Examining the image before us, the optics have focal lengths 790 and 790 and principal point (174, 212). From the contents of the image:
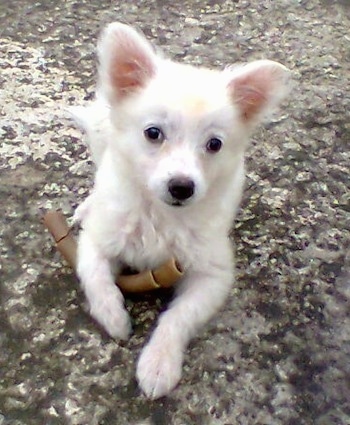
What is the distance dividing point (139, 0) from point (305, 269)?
83.4 inches

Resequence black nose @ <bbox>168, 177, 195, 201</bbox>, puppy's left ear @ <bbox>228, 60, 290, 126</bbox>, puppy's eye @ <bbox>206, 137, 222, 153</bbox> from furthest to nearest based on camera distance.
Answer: puppy's left ear @ <bbox>228, 60, 290, 126</bbox>
puppy's eye @ <bbox>206, 137, 222, 153</bbox>
black nose @ <bbox>168, 177, 195, 201</bbox>

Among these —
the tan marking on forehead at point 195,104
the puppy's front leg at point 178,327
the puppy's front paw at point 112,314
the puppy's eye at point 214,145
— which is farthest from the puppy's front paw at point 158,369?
A: the tan marking on forehead at point 195,104

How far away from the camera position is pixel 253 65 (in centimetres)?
259

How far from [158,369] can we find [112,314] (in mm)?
244

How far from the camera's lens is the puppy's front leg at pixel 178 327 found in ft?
7.78

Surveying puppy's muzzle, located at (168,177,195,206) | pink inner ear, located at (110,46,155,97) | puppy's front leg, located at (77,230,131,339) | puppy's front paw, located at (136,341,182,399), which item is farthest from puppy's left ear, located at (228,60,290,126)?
puppy's front paw, located at (136,341,182,399)

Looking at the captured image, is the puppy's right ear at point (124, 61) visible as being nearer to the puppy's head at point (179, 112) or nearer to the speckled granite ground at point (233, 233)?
the puppy's head at point (179, 112)

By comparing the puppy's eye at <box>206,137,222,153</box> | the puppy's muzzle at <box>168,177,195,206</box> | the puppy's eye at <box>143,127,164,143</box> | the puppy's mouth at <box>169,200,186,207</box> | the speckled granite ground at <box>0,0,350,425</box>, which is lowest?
the speckled granite ground at <box>0,0,350,425</box>

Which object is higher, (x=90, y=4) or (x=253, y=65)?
(x=253, y=65)

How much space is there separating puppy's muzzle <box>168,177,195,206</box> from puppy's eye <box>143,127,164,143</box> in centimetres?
15

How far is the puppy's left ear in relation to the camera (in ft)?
8.43

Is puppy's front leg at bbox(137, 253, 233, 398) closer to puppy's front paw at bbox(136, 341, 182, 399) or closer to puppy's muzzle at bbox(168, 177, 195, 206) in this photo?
puppy's front paw at bbox(136, 341, 182, 399)

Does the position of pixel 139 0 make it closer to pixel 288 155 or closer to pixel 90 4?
pixel 90 4

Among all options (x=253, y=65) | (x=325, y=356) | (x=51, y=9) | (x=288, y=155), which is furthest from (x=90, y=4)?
(x=325, y=356)
